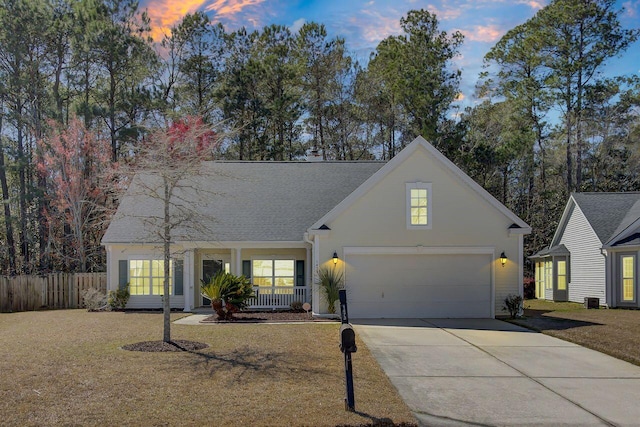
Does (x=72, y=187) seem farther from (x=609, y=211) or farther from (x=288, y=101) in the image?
(x=609, y=211)

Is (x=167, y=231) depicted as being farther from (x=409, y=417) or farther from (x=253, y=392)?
(x=409, y=417)

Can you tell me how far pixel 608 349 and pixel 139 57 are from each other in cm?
2932

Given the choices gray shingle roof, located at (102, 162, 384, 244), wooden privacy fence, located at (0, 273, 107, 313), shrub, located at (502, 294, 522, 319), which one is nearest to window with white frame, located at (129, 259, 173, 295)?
gray shingle roof, located at (102, 162, 384, 244)

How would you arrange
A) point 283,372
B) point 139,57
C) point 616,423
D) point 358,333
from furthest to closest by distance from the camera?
point 139,57 < point 358,333 < point 283,372 < point 616,423

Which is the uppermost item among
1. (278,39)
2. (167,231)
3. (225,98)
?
(278,39)

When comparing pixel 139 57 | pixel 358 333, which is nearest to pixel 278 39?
pixel 139 57

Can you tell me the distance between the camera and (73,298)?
24.5 metres

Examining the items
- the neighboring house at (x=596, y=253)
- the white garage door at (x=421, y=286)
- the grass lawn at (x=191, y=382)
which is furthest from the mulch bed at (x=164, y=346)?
the neighboring house at (x=596, y=253)

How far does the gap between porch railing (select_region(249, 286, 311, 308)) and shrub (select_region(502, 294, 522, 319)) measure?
21.4 ft

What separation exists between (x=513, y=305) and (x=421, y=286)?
9.20 feet

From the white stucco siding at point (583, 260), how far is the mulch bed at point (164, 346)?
57.9 ft

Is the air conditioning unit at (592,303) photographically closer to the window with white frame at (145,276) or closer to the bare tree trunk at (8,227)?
the window with white frame at (145,276)

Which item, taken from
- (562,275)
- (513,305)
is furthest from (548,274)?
(513,305)

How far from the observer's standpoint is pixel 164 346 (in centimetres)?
1268
